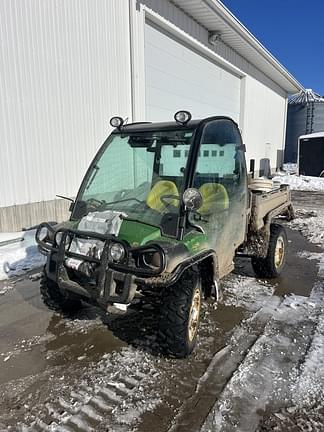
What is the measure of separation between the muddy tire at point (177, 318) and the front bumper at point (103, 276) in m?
0.31

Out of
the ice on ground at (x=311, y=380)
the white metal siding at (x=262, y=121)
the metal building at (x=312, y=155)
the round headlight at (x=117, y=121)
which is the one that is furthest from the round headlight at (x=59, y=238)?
the metal building at (x=312, y=155)

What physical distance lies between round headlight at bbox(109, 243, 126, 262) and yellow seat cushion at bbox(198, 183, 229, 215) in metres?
0.86

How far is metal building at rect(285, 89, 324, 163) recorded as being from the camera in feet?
94.8

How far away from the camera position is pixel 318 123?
95.1 ft

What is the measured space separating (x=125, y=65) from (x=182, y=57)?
10.7 feet

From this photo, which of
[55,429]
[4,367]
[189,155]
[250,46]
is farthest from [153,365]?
[250,46]

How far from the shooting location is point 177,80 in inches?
453

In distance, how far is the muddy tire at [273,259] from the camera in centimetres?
480

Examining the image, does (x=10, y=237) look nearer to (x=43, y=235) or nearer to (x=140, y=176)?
(x=43, y=235)

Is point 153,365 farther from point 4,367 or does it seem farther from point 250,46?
point 250,46

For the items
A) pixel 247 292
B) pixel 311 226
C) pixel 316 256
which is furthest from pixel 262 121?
pixel 247 292

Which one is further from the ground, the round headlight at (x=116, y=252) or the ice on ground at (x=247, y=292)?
the round headlight at (x=116, y=252)

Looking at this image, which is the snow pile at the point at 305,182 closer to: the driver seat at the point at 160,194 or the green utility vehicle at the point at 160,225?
the green utility vehicle at the point at 160,225

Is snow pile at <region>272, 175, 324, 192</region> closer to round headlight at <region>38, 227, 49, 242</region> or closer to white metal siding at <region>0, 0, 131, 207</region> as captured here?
white metal siding at <region>0, 0, 131, 207</region>
